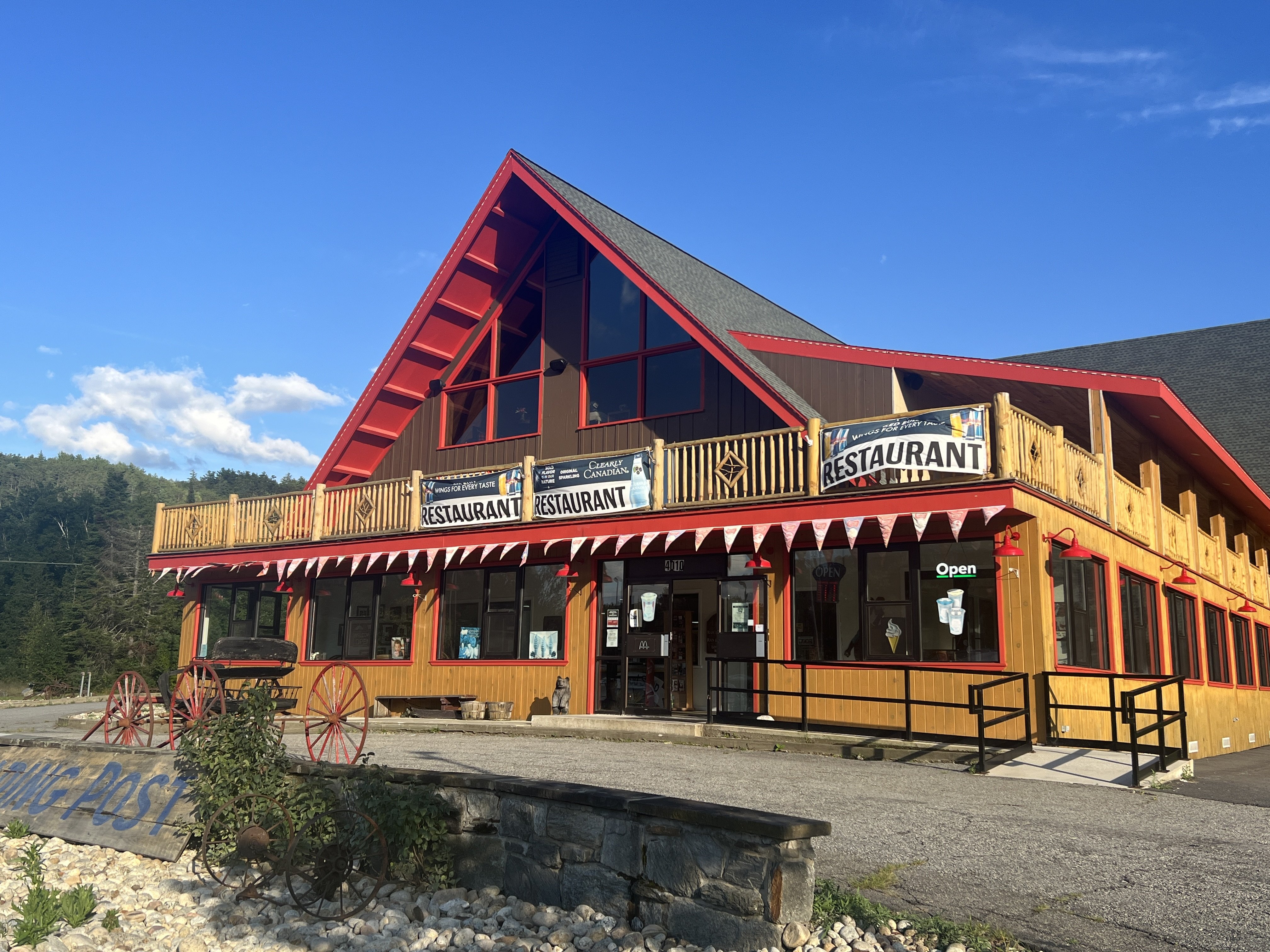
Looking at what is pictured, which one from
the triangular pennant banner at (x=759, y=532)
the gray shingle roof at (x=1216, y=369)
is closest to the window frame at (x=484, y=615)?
the triangular pennant banner at (x=759, y=532)

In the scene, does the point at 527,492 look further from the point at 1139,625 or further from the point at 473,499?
the point at 1139,625

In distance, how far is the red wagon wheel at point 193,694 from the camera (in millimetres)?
10055

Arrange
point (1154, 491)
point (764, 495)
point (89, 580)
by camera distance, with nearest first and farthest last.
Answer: point (764, 495)
point (1154, 491)
point (89, 580)

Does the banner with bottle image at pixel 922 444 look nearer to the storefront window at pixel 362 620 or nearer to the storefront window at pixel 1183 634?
the storefront window at pixel 1183 634

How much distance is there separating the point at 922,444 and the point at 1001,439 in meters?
0.98

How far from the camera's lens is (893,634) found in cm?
1464

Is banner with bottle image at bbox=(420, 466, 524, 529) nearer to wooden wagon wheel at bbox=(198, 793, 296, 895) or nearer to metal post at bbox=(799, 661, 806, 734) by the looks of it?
metal post at bbox=(799, 661, 806, 734)

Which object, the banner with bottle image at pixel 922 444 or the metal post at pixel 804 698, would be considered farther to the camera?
the metal post at pixel 804 698

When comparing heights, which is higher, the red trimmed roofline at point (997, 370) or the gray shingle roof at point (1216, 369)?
the gray shingle roof at point (1216, 369)

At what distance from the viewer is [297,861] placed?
7.50 m

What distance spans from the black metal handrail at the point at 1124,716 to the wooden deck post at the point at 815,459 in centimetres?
384

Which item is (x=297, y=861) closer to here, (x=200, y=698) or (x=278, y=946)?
(x=278, y=946)

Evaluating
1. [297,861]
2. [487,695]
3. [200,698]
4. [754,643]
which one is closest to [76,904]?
[297,861]

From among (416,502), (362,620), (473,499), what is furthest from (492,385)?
(362,620)
